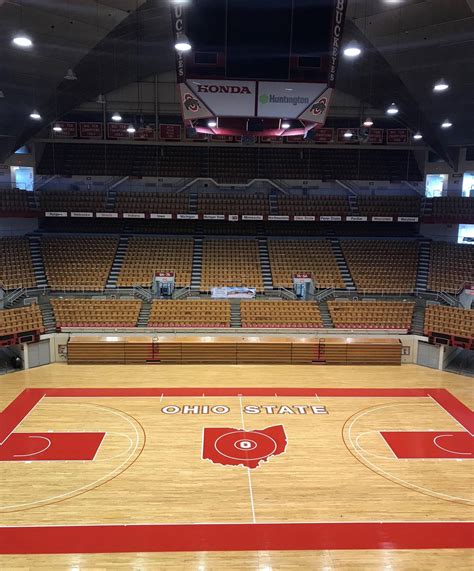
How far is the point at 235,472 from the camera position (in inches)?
350

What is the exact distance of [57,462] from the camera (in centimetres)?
914

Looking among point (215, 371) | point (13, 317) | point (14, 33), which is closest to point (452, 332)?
point (215, 371)

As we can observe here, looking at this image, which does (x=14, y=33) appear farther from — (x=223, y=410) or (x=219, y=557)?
(x=219, y=557)

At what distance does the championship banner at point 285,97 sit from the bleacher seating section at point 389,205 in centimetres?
1347

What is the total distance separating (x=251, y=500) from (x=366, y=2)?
13.0 metres

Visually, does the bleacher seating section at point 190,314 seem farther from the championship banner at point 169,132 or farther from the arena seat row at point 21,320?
the championship banner at point 169,132

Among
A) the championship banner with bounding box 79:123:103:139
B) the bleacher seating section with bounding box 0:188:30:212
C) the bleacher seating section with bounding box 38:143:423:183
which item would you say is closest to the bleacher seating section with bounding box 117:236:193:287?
the bleacher seating section with bounding box 38:143:423:183

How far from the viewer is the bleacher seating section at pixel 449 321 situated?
15.4m

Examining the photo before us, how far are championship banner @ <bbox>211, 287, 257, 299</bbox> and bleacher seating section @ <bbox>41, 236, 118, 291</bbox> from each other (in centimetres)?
495

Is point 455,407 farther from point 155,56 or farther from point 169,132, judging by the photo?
point 169,132

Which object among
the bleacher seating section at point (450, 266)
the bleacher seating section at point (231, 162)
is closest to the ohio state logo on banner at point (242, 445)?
the bleacher seating section at point (450, 266)

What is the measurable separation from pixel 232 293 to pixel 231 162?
8804mm

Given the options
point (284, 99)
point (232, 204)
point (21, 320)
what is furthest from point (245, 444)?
point (232, 204)

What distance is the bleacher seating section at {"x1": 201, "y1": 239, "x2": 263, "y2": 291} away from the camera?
20172mm
